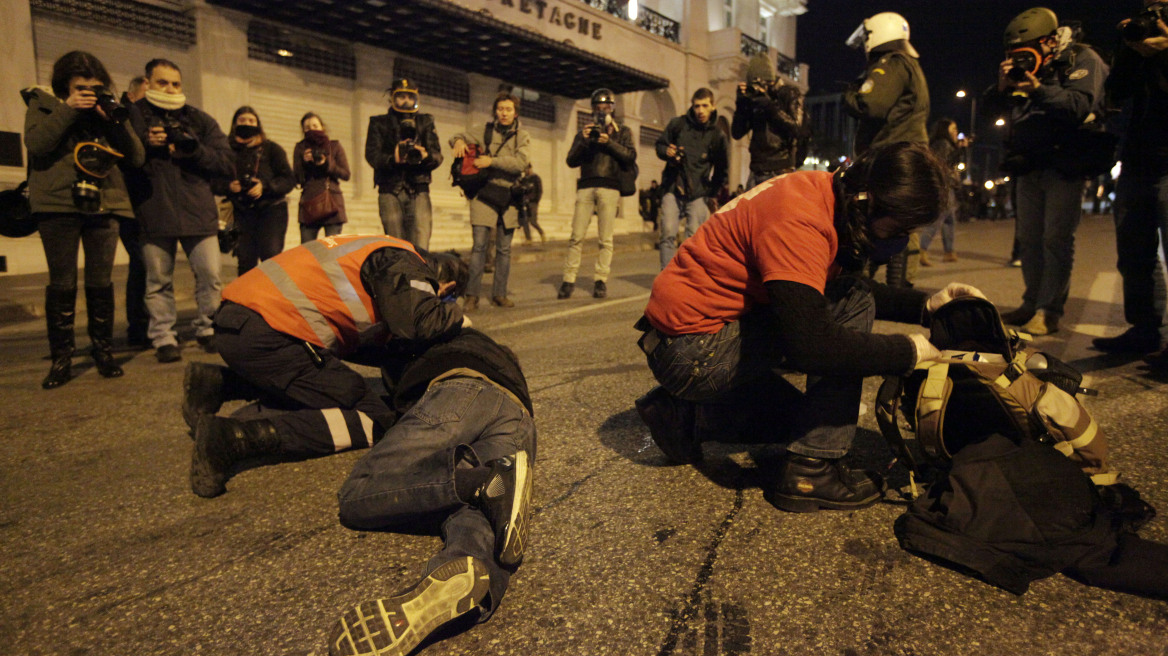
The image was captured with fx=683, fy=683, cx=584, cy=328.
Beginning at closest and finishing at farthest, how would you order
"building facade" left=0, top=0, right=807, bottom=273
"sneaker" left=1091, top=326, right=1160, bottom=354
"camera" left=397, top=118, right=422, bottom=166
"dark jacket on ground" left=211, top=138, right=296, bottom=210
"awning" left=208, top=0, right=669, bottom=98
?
"sneaker" left=1091, top=326, right=1160, bottom=354, "dark jacket on ground" left=211, top=138, right=296, bottom=210, "camera" left=397, top=118, right=422, bottom=166, "building facade" left=0, top=0, right=807, bottom=273, "awning" left=208, top=0, right=669, bottom=98

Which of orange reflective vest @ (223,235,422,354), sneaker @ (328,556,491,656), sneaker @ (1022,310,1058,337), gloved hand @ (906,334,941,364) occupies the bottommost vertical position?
sneaker @ (328,556,491,656)

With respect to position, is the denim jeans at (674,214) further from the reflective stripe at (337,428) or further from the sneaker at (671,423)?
the reflective stripe at (337,428)

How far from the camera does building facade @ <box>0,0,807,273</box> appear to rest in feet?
36.6

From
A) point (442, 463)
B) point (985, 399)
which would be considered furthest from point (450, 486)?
point (985, 399)

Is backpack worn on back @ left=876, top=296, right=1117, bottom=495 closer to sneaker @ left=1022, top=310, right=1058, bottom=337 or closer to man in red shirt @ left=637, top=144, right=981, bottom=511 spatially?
man in red shirt @ left=637, top=144, right=981, bottom=511

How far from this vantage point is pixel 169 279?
4.51 metres

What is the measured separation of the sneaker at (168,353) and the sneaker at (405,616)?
374 cm

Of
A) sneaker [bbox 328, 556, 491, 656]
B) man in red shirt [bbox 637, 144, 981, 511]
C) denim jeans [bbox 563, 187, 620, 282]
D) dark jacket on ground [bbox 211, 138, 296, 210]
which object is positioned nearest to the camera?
sneaker [bbox 328, 556, 491, 656]

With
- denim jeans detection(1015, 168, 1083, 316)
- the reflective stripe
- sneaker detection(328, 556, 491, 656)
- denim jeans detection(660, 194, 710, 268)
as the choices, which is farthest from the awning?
sneaker detection(328, 556, 491, 656)

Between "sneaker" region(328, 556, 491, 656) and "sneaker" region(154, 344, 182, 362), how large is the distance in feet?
12.3

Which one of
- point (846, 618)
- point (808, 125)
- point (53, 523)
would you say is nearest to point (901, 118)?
point (808, 125)

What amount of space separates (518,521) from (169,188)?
12.8 ft

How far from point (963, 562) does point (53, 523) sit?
273cm

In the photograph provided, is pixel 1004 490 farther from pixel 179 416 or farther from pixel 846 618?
pixel 179 416
